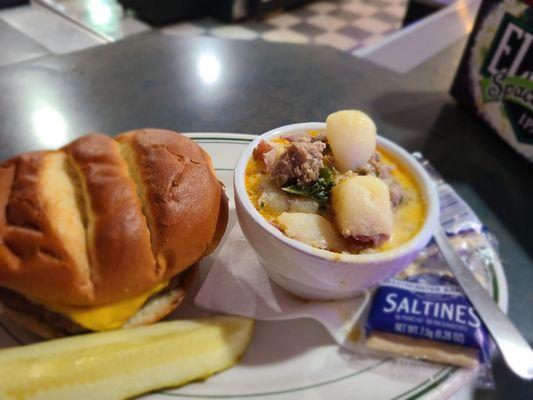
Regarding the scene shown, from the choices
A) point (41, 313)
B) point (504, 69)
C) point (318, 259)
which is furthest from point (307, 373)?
point (504, 69)

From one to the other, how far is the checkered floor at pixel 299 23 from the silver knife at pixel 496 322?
2.49m

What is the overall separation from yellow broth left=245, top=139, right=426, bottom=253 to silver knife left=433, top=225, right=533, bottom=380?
0.18 meters

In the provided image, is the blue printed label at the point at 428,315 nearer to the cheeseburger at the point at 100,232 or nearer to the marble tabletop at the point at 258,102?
the marble tabletop at the point at 258,102

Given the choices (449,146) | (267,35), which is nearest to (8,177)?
(449,146)

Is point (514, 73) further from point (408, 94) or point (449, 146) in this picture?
point (408, 94)

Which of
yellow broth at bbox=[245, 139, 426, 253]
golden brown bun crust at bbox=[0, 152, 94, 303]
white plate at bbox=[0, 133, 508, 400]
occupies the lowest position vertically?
white plate at bbox=[0, 133, 508, 400]

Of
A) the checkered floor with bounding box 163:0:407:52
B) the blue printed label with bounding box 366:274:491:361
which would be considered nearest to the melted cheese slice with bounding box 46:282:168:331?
the blue printed label with bounding box 366:274:491:361

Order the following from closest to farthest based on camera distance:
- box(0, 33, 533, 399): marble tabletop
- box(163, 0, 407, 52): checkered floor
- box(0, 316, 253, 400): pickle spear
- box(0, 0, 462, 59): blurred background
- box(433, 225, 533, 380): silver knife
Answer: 1. box(0, 316, 253, 400): pickle spear
2. box(433, 225, 533, 380): silver knife
3. box(0, 33, 533, 399): marble tabletop
4. box(0, 0, 462, 59): blurred background
5. box(163, 0, 407, 52): checkered floor

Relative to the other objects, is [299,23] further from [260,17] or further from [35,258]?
[35,258]

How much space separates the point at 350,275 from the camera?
72 centimetres

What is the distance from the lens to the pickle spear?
64cm

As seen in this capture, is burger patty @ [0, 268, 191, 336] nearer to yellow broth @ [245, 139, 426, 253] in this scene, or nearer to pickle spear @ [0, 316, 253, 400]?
pickle spear @ [0, 316, 253, 400]

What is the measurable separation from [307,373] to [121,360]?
0.98ft

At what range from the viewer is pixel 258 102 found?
4.64 feet
